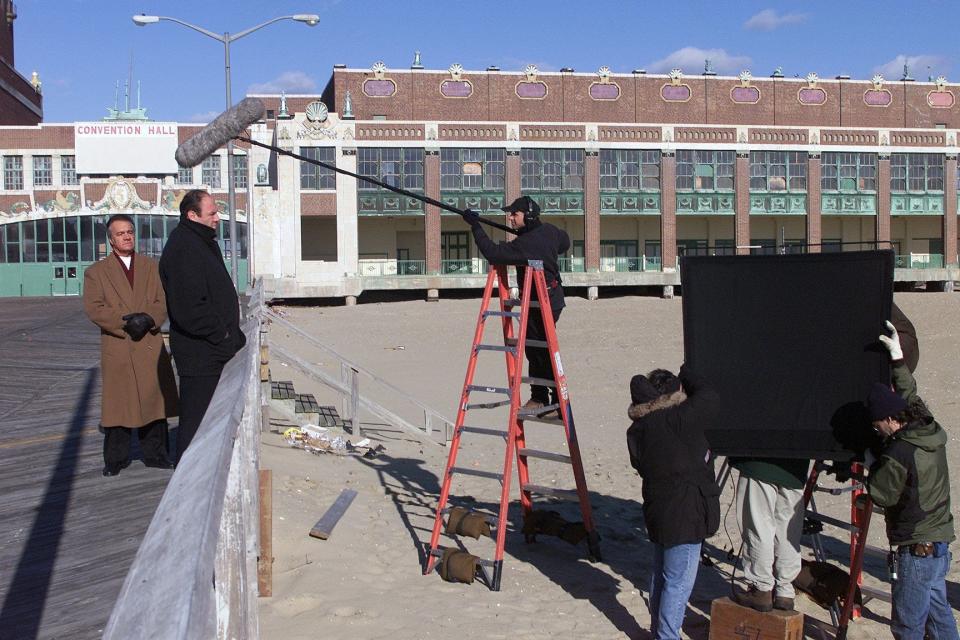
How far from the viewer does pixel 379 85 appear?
56.3m

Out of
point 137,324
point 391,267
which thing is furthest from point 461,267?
point 137,324

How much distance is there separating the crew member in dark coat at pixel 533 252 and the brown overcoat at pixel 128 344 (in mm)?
2540

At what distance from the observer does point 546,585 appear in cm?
745

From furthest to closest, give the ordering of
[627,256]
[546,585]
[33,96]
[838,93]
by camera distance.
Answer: [33,96], [838,93], [627,256], [546,585]

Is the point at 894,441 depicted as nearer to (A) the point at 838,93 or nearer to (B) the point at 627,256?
(B) the point at 627,256

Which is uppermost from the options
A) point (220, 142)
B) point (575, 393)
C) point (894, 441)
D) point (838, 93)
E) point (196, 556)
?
point (838, 93)

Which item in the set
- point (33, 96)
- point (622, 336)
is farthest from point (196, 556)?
point (33, 96)

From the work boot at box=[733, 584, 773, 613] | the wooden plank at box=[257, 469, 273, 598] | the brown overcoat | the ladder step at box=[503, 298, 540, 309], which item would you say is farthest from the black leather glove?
the work boot at box=[733, 584, 773, 613]

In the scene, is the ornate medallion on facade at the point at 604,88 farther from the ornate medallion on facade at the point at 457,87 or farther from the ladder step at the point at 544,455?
the ladder step at the point at 544,455

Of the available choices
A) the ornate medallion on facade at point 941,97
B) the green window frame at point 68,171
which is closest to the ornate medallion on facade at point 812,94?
the ornate medallion on facade at point 941,97

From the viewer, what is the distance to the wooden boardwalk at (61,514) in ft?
13.9

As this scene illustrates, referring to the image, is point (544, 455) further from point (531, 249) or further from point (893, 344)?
point (893, 344)

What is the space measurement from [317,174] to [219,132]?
42226mm

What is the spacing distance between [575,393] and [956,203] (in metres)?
43.5
